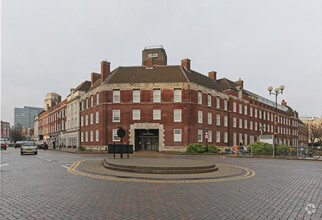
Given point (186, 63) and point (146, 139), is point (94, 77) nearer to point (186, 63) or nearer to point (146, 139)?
point (146, 139)

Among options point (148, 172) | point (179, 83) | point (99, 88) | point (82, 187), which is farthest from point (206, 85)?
point (82, 187)

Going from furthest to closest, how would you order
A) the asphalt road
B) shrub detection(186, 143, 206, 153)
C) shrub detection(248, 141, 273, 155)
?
shrub detection(186, 143, 206, 153) < shrub detection(248, 141, 273, 155) < the asphalt road

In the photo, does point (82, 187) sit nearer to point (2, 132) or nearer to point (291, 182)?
point (291, 182)

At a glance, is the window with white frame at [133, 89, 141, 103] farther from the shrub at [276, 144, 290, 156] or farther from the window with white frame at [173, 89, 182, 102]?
the shrub at [276, 144, 290, 156]

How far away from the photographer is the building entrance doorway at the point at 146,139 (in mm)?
36125

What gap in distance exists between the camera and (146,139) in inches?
1437

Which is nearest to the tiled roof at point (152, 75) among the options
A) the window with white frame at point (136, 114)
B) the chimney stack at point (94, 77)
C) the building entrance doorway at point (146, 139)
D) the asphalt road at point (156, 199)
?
the window with white frame at point (136, 114)

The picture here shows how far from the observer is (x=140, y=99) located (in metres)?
36.2

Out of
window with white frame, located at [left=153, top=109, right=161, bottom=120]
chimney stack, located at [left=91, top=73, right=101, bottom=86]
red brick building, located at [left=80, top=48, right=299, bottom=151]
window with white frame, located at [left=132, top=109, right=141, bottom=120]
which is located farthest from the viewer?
chimney stack, located at [left=91, top=73, right=101, bottom=86]

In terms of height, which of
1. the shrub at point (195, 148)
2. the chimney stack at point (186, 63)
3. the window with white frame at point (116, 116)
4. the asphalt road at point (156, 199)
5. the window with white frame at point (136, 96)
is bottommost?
the shrub at point (195, 148)

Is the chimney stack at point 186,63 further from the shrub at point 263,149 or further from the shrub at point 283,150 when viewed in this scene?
the shrub at point 283,150

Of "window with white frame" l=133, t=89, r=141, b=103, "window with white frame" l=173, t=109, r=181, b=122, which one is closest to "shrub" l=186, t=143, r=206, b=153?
"window with white frame" l=173, t=109, r=181, b=122

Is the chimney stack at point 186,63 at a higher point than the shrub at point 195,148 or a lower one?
higher

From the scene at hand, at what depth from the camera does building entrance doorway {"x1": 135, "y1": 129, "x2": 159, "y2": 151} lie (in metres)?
36.1
